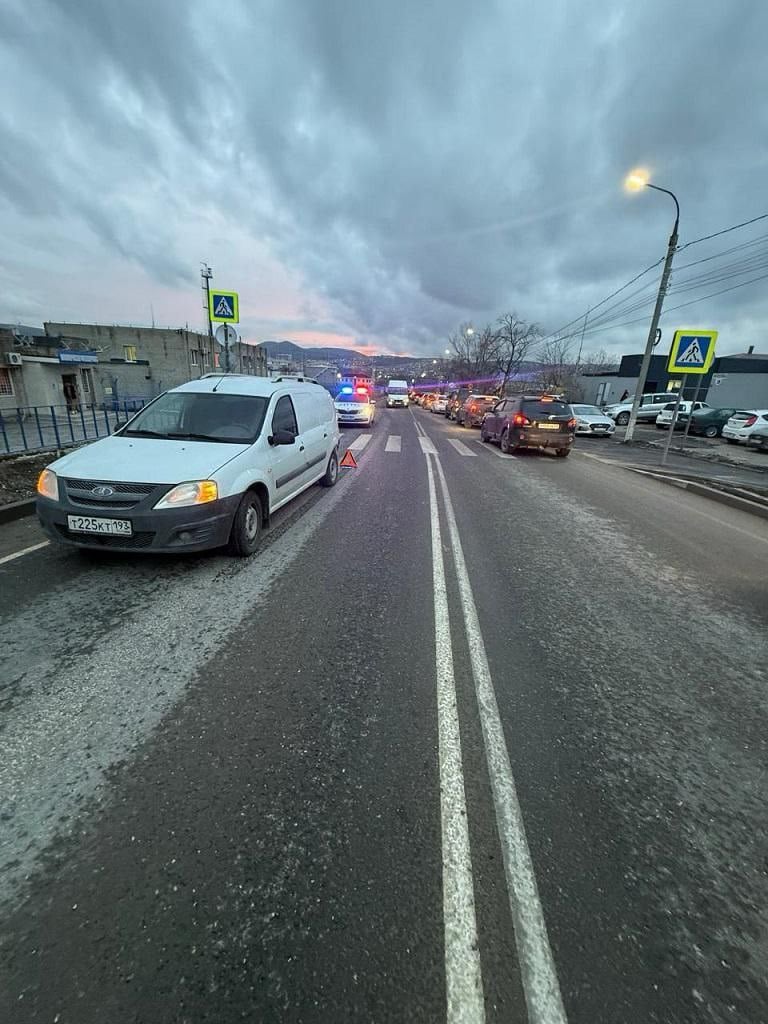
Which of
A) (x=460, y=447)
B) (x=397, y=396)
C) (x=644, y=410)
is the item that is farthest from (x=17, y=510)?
(x=397, y=396)

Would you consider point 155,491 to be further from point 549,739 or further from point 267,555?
point 549,739

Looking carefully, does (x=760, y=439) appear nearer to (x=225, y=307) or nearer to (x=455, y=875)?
(x=225, y=307)

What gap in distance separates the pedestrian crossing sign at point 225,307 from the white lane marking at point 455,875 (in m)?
11.0

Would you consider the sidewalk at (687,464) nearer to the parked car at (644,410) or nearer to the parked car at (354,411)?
the parked car at (354,411)

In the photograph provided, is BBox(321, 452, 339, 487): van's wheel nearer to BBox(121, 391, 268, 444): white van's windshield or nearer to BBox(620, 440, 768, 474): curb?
BBox(121, 391, 268, 444): white van's windshield

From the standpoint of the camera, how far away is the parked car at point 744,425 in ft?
59.4

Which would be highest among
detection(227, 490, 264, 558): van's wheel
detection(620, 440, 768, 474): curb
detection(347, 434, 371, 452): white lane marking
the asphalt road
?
detection(227, 490, 264, 558): van's wheel

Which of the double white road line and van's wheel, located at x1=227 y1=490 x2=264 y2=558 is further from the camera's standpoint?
van's wheel, located at x1=227 y1=490 x2=264 y2=558

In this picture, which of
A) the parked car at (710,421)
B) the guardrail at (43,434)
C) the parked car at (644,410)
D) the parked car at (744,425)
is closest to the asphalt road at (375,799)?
the guardrail at (43,434)

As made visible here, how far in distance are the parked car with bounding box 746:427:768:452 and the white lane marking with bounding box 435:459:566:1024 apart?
69.8 feet

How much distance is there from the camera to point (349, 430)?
18922 millimetres

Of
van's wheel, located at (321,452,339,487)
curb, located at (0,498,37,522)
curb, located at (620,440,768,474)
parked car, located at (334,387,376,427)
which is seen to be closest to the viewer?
curb, located at (0,498,37,522)

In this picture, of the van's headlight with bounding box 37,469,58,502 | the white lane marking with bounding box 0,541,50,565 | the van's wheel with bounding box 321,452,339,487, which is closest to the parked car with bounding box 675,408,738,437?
the van's wheel with bounding box 321,452,339,487

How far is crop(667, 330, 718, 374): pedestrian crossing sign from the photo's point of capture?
34.8 feet
